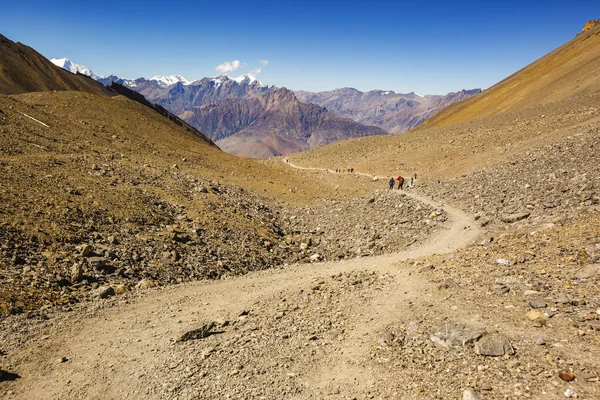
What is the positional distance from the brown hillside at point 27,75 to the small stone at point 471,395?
121m

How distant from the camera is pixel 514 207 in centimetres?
1978

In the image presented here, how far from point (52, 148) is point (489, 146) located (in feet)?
156

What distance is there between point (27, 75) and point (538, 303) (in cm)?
15030

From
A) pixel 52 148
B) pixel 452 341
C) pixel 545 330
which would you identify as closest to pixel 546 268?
pixel 545 330

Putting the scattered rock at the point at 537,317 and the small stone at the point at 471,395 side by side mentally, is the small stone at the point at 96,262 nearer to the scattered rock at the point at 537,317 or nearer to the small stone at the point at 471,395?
the small stone at the point at 471,395

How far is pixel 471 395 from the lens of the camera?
6.90 metres

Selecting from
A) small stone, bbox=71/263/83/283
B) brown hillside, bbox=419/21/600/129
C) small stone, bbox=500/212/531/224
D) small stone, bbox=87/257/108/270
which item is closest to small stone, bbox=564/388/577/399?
small stone, bbox=500/212/531/224

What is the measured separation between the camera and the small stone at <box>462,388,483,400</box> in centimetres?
684

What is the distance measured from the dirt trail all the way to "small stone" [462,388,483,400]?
1.89 m

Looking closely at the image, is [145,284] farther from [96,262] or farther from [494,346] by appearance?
[494,346]

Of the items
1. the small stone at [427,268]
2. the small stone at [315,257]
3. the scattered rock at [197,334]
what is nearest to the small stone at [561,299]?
the small stone at [427,268]

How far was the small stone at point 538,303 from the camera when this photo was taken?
9.45m

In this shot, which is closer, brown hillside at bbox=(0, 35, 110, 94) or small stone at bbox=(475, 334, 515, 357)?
small stone at bbox=(475, 334, 515, 357)

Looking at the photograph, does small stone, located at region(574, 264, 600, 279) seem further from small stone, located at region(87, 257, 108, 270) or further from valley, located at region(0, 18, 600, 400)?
small stone, located at region(87, 257, 108, 270)
